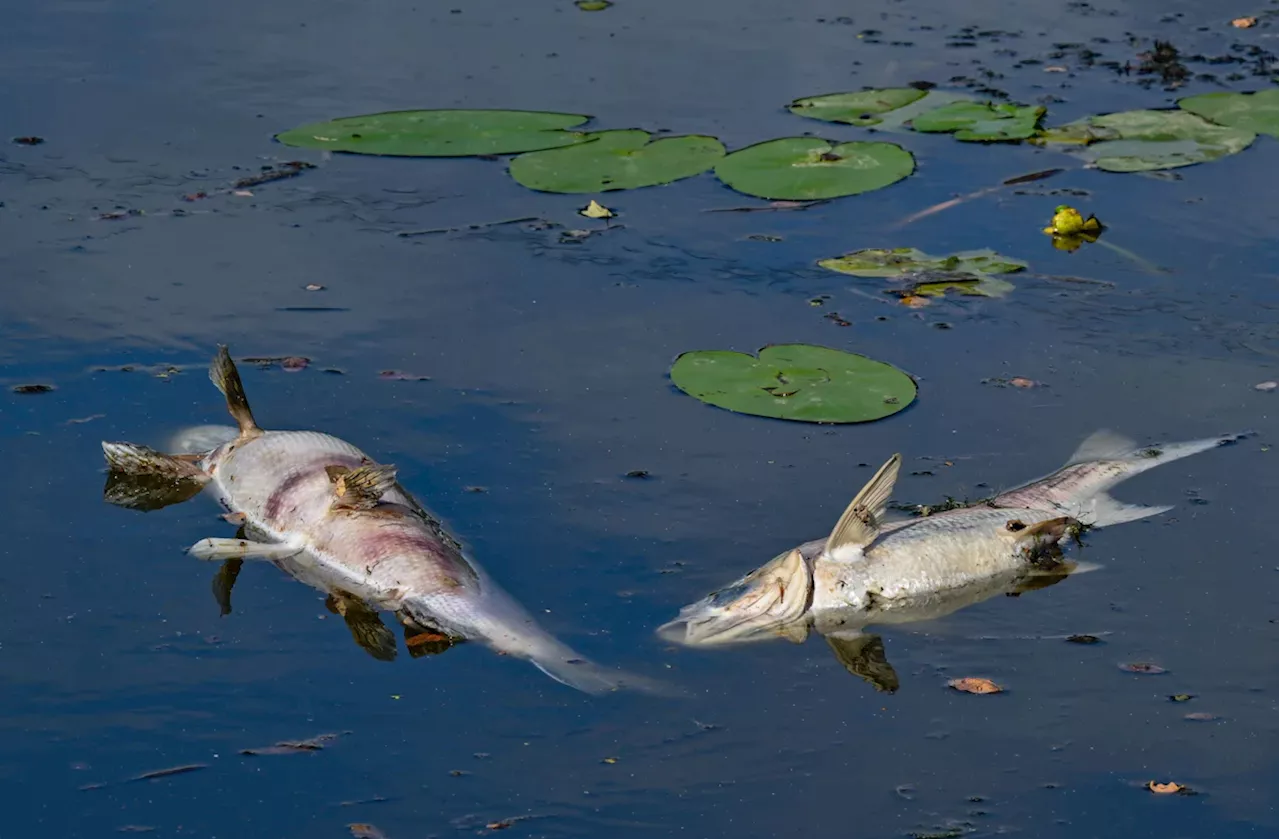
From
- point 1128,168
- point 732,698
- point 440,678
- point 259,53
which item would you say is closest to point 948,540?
point 732,698

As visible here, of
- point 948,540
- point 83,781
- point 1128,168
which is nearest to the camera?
point 83,781

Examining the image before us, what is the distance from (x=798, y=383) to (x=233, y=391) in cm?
258

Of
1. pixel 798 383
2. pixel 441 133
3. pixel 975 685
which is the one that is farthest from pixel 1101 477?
pixel 441 133

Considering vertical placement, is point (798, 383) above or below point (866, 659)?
above

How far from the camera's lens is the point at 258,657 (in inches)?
219

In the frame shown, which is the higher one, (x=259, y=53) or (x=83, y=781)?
(x=259, y=53)

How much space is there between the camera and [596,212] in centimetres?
953

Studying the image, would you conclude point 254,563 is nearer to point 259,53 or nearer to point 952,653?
point 952,653

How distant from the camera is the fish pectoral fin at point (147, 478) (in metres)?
6.54

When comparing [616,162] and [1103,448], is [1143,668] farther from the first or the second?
[616,162]

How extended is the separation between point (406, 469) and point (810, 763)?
2.44 metres

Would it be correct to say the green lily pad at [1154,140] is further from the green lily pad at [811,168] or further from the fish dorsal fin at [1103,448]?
the fish dorsal fin at [1103,448]

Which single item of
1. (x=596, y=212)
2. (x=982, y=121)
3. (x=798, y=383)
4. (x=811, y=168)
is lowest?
(x=798, y=383)

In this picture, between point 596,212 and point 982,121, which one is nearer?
point 596,212
